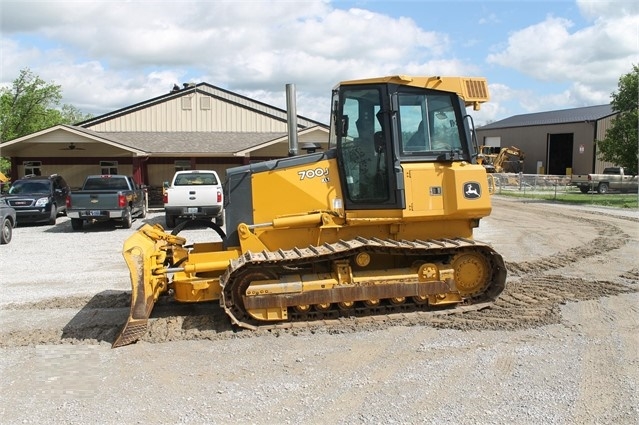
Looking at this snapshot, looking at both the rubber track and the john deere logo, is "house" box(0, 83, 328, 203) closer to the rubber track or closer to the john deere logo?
the john deere logo

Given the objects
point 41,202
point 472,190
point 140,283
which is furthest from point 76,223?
point 472,190

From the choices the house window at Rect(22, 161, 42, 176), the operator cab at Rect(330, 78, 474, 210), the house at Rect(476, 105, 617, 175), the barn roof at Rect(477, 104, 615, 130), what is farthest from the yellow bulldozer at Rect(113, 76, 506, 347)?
the barn roof at Rect(477, 104, 615, 130)

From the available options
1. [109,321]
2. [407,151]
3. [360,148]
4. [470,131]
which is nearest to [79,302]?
[109,321]

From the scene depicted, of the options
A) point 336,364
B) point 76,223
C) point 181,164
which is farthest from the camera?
point 181,164

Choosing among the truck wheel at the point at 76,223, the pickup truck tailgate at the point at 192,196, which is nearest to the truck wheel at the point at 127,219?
the truck wheel at the point at 76,223

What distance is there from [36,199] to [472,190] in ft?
51.6

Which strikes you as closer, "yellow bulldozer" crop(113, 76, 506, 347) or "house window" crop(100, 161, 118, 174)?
"yellow bulldozer" crop(113, 76, 506, 347)

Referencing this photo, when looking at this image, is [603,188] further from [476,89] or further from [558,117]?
[476,89]

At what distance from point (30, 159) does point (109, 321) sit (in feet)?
77.4

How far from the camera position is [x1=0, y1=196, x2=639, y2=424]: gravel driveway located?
4375mm

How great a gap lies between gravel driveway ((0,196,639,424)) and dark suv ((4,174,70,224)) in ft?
33.0

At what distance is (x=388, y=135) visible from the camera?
6.65 meters

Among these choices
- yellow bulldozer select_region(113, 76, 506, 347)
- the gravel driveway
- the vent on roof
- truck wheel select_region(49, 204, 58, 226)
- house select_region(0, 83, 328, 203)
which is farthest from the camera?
house select_region(0, 83, 328, 203)

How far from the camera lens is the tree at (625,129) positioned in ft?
88.7
